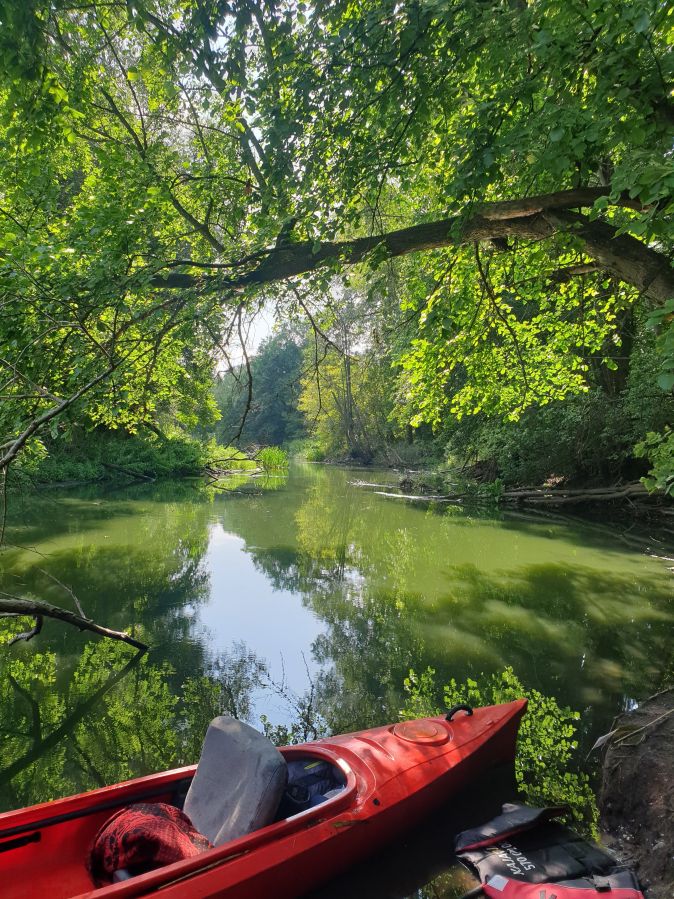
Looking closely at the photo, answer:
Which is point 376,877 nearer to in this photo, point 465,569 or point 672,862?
point 672,862

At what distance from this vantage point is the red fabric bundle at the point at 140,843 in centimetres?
216

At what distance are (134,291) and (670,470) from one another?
3782 millimetres

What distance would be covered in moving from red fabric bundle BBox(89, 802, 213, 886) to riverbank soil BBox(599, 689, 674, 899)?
207 centimetres

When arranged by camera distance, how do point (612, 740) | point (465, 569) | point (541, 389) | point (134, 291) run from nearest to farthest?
point (612, 740)
point (134, 291)
point (541, 389)
point (465, 569)

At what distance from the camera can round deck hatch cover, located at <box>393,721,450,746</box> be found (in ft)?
10.5

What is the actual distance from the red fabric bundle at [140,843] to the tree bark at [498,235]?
3389mm

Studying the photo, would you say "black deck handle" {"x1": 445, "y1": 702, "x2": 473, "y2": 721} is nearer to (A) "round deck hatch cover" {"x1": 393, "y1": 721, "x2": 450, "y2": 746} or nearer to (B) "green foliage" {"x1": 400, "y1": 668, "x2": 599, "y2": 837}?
(A) "round deck hatch cover" {"x1": 393, "y1": 721, "x2": 450, "y2": 746}

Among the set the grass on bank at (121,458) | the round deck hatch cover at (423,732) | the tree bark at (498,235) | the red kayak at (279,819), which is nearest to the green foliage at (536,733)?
the red kayak at (279,819)

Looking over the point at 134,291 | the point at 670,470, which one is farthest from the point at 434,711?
the point at 134,291

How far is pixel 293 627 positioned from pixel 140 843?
4006mm

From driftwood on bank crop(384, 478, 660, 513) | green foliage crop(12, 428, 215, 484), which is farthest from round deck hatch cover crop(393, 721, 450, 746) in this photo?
green foliage crop(12, 428, 215, 484)

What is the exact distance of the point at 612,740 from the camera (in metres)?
3.43

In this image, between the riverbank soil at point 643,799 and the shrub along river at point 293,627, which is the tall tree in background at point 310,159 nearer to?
the shrub along river at point 293,627

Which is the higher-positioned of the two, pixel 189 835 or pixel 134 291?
pixel 134 291
